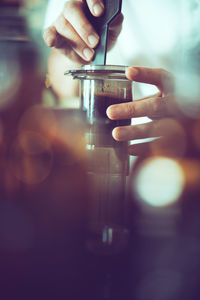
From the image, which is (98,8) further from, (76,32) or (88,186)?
(88,186)

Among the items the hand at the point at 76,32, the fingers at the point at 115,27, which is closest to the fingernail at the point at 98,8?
the hand at the point at 76,32

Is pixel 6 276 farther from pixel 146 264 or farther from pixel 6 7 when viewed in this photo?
pixel 6 7

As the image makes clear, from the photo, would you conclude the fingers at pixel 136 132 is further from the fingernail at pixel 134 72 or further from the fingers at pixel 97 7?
the fingers at pixel 97 7

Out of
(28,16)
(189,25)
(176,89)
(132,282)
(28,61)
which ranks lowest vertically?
(132,282)

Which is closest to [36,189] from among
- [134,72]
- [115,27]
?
[134,72]

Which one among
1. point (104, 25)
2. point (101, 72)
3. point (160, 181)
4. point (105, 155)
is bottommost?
point (160, 181)

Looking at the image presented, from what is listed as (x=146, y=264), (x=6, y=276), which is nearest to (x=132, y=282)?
(x=146, y=264)
